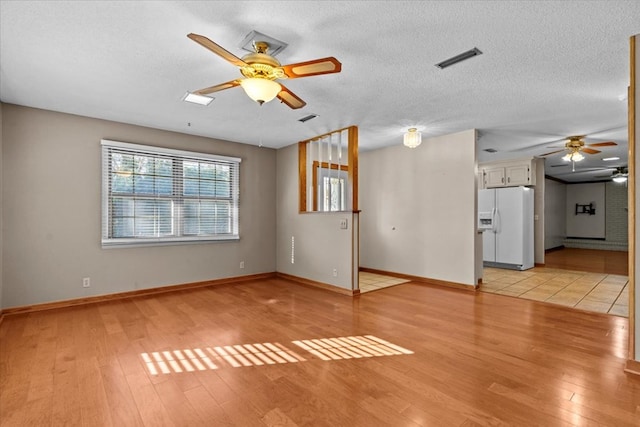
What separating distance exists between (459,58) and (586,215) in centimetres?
1204

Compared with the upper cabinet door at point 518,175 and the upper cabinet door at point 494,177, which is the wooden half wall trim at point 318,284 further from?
the upper cabinet door at point 518,175

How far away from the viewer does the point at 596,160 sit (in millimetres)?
7324

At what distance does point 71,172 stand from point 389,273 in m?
5.33

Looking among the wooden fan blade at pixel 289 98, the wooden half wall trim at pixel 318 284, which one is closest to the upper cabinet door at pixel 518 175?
the wooden half wall trim at pixel 318 284

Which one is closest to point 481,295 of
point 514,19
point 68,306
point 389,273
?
point 389,273

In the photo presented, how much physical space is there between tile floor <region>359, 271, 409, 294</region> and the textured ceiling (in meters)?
2.60

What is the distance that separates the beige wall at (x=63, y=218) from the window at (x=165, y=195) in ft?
0.49

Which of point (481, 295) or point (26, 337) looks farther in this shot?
point (481, 295)

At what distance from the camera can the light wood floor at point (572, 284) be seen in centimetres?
418

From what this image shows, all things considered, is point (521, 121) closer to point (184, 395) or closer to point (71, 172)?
point (184, 395)

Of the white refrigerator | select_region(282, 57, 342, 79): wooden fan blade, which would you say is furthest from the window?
the white refrigerator

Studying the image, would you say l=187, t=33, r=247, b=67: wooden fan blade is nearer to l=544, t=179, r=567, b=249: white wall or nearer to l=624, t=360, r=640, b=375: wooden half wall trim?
l=624, t=360, r=640, b=375: wooden half wall trim

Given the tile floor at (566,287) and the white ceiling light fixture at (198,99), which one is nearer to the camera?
the white ceiling light fixture at (198,99)

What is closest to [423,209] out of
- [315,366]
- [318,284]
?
[318,284]
